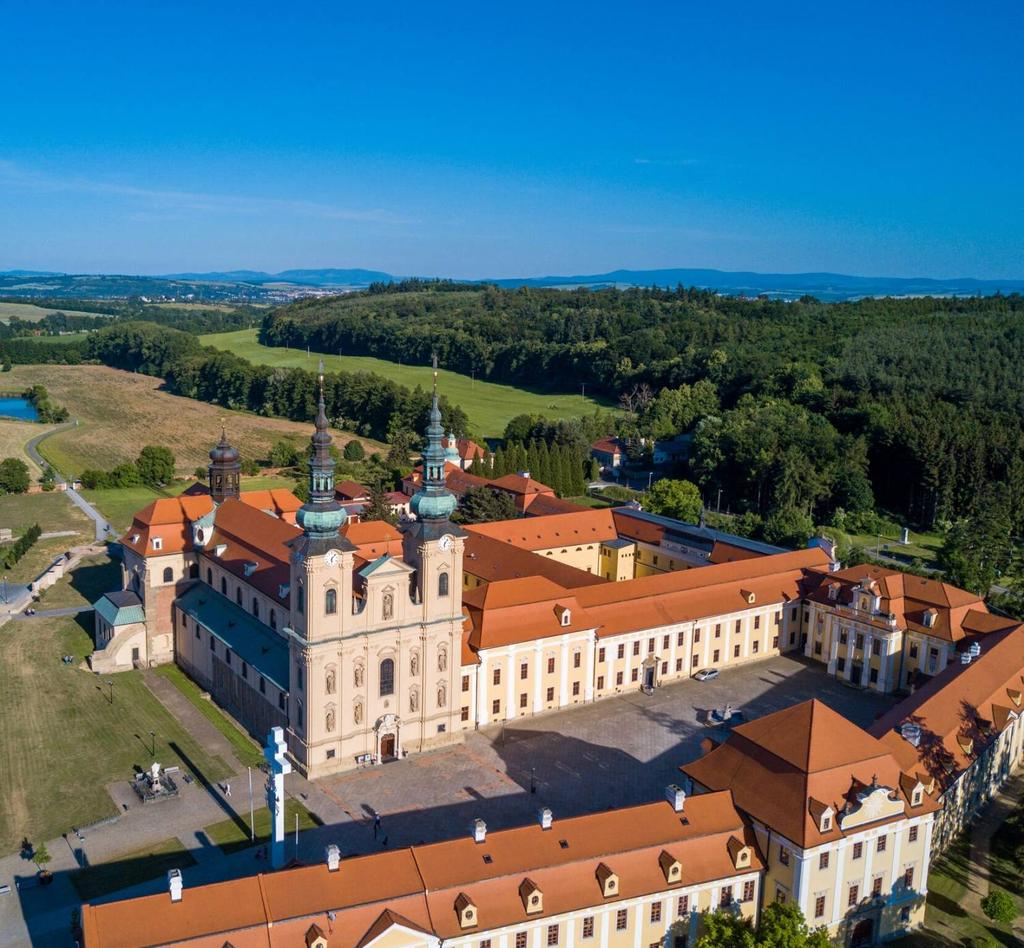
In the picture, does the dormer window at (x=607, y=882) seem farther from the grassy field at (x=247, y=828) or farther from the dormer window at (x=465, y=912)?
the grassy field at (x=247, y=828)

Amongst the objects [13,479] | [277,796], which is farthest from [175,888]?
[13,479]

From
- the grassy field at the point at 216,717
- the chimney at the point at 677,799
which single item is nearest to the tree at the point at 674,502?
the grassy field at the point at 216,717

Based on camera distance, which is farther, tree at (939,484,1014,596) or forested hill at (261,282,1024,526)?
forested hill at (261,282,1024,526)

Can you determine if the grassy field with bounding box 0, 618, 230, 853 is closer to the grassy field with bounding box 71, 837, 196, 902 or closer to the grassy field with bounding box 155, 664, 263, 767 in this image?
the grassy field with bounding box 155, 664, 263, 767

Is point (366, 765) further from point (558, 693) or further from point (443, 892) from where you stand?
point (443, 892)

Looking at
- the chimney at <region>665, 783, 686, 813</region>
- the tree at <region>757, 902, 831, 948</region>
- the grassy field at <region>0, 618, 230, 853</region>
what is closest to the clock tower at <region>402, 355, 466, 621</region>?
the grassy field at <region>0, 618, 230, 853</region>

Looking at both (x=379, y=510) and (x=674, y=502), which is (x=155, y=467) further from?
(x=674, y=502)
